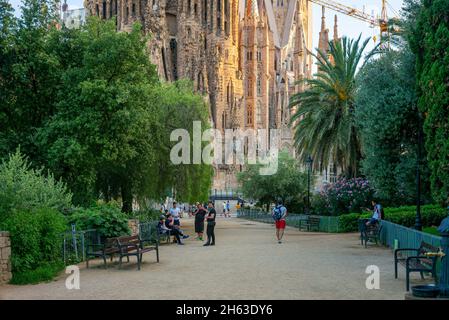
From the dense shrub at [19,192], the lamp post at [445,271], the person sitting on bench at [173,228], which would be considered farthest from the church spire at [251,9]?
the lamp post at [445,271]

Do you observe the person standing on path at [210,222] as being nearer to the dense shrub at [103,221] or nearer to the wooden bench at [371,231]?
the dense shrub at [103,221]

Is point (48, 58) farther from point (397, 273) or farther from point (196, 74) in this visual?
point (196, 74)

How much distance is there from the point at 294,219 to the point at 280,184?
12.0 metres

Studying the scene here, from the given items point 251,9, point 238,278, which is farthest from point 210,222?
point 251,9

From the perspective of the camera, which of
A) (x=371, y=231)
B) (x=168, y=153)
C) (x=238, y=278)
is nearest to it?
(x=238, y=278)

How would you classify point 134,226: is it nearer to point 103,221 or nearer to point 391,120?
point 103,221

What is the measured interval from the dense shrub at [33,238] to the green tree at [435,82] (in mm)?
10191

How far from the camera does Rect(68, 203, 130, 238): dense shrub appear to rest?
1778 cm

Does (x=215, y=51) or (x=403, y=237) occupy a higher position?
(x=215, y=51)

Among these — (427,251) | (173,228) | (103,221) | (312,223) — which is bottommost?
(312,223)

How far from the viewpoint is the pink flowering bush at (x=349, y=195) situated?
31844mm

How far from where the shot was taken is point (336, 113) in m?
A: 32.0

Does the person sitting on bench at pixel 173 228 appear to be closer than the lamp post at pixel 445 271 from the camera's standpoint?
No

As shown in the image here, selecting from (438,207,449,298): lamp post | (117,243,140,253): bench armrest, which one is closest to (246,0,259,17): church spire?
(117,243,140,253): bench armrest
